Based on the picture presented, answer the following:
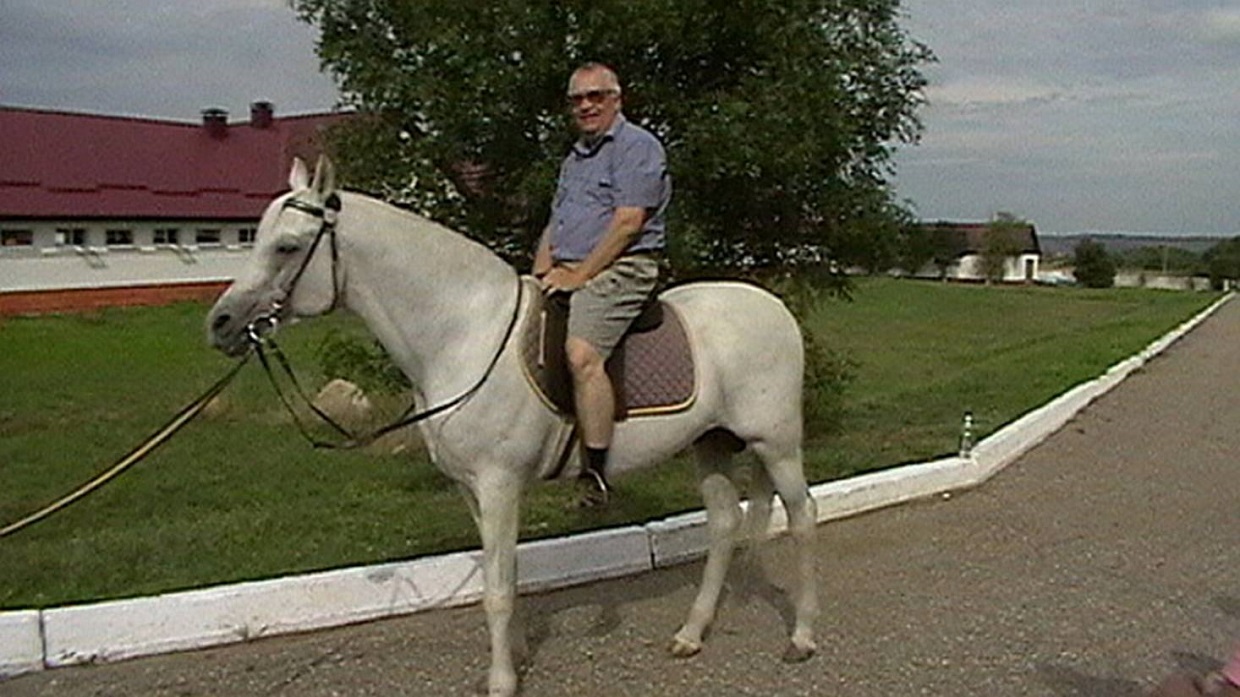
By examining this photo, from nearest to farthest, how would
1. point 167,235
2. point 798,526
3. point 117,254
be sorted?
point 798,526 < point 117,254 < point 167,235

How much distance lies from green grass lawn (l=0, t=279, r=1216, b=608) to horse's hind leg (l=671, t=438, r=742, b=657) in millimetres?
2092

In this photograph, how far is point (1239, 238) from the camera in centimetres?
10550

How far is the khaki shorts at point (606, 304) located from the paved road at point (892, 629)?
1.49 m

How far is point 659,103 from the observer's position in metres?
9.94

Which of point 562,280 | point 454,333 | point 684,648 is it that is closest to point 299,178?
point 454,333

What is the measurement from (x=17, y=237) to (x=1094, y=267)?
77.1 m

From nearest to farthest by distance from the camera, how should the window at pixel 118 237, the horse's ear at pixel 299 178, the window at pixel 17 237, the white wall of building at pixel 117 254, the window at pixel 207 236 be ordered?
the horse's ear at pixel 299 178 < the window at pixel 17 237 < the white wall of building at pixel 117 254 < the window at pixel 118 237 < the window at pixel 207 236

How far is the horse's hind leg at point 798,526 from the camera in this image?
220 inches

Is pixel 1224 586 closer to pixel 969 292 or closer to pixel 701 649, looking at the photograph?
pixel 701 649

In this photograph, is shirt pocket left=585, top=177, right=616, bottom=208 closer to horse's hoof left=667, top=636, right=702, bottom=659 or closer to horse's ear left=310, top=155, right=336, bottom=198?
horse's ear left=310, top=155, right=336, bottom=198

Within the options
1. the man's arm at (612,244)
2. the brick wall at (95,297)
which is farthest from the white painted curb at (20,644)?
the brick wall at (95,297)

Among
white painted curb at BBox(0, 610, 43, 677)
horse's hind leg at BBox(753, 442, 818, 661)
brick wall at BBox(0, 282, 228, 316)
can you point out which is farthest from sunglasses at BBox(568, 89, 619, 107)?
brick wall at BBox(0, 282, 228, 316)

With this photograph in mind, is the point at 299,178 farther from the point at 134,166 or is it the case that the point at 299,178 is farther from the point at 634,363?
the point at 134,166

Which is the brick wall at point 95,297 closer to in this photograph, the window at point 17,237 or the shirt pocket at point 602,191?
the window at point 17,237
